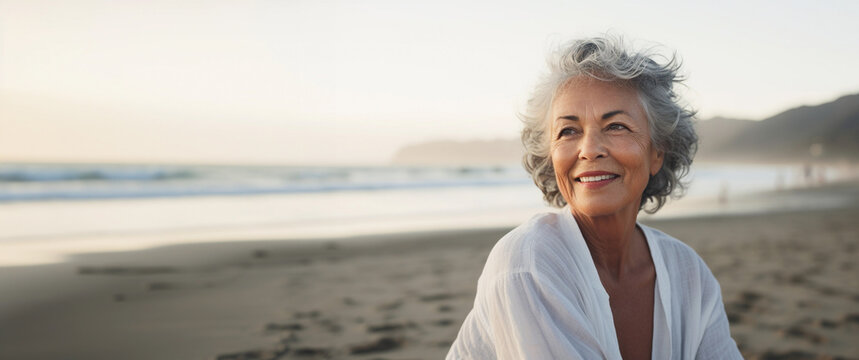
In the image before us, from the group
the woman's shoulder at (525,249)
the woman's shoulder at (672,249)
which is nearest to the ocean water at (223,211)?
the woman's shoulder at (672,249)

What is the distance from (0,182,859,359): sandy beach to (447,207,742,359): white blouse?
179 centimetres

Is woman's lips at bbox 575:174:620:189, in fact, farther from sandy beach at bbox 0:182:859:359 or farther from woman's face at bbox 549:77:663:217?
sandy beach at bbox 0:182:859:359

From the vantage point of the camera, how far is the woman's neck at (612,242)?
190 centimetres

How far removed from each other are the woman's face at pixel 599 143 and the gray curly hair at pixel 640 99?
4 cm

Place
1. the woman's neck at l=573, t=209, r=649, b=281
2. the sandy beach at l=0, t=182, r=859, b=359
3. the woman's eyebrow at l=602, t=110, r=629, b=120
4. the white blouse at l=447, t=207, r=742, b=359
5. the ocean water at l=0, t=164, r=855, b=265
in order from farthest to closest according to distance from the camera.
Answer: the ocean water at l=0, t=164, r=855, b=265 < the sandy beach at l=0, t=182, r=859, b=359 < the woman's neck at l=573, t=209, r=649, b=281 < the woman's eyebrow at l=602, t=110, r=629, b=120 < the white blouse at l=447, t=207, r=742, b=359

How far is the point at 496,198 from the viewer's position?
52.1 feet

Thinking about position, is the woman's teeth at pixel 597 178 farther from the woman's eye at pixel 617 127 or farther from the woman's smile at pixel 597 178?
the woman's eye at pixel 617 127

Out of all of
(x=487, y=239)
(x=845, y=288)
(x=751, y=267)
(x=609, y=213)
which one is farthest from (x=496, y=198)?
(x=609, y=213)

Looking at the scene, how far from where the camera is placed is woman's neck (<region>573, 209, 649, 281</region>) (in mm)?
1902

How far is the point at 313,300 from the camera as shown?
471cm

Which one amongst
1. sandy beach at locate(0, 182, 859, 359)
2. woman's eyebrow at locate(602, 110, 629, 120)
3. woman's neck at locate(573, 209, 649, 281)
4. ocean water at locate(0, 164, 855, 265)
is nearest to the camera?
woman's eyebrow at locate(602, 110, 629, 120)

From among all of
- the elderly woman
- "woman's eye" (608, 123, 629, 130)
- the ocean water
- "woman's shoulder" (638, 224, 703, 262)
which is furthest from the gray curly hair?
the ocean water

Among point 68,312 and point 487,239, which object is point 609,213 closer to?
point 68,312

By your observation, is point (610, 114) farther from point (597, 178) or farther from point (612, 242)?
point (612, 242)
